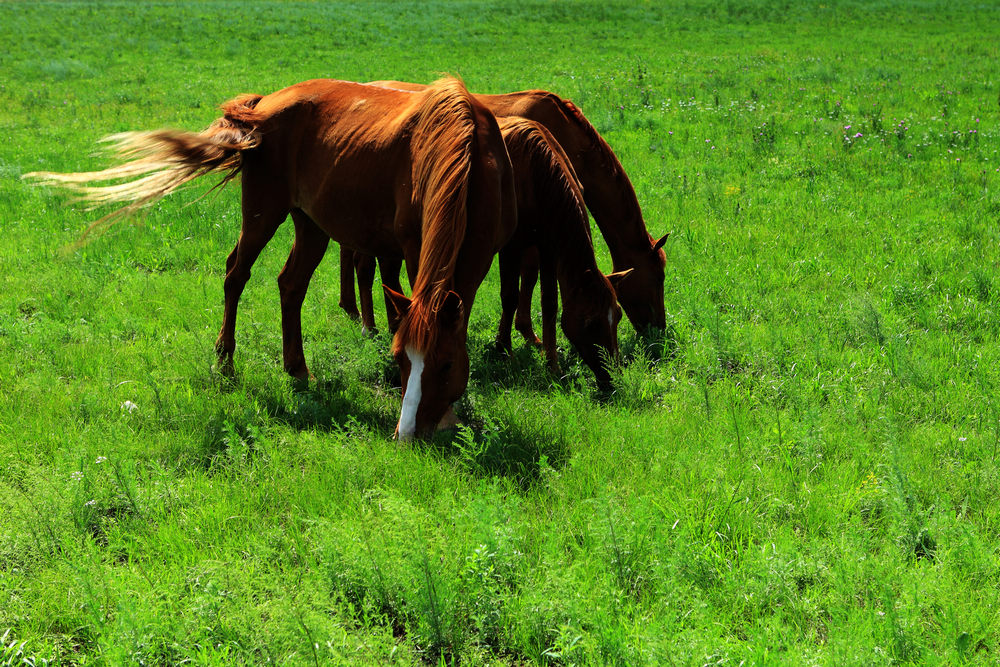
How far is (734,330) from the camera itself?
580cm

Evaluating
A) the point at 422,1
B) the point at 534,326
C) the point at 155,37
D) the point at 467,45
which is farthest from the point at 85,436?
the point at 422,1

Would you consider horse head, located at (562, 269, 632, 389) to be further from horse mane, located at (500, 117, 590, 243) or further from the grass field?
horse mane, located at (500, 117, 590, 243)

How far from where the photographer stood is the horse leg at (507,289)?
576 cm

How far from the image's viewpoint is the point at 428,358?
149 inches

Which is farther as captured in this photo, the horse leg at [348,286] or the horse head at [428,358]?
the horse leg at [348,286]

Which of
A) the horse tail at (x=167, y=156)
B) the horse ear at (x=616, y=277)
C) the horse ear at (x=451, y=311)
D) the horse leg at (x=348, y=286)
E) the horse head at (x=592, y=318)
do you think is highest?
the horse tail at (x=167, y=156)

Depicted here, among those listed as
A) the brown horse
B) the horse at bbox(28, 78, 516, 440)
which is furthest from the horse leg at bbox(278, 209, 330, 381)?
the brown horse

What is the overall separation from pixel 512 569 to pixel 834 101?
12.6m

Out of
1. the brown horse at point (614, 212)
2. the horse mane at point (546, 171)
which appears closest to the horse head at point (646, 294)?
the brown horse at point (614, 212)

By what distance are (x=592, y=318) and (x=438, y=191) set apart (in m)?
1.43

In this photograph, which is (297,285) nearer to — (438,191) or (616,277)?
(438,191)

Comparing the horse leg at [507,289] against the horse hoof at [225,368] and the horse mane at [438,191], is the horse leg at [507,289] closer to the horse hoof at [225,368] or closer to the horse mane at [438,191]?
the horse mane at [438,191]

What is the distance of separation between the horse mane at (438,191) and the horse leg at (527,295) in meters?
1.73

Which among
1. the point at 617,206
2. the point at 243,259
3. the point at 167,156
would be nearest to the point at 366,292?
the point at 243,259
